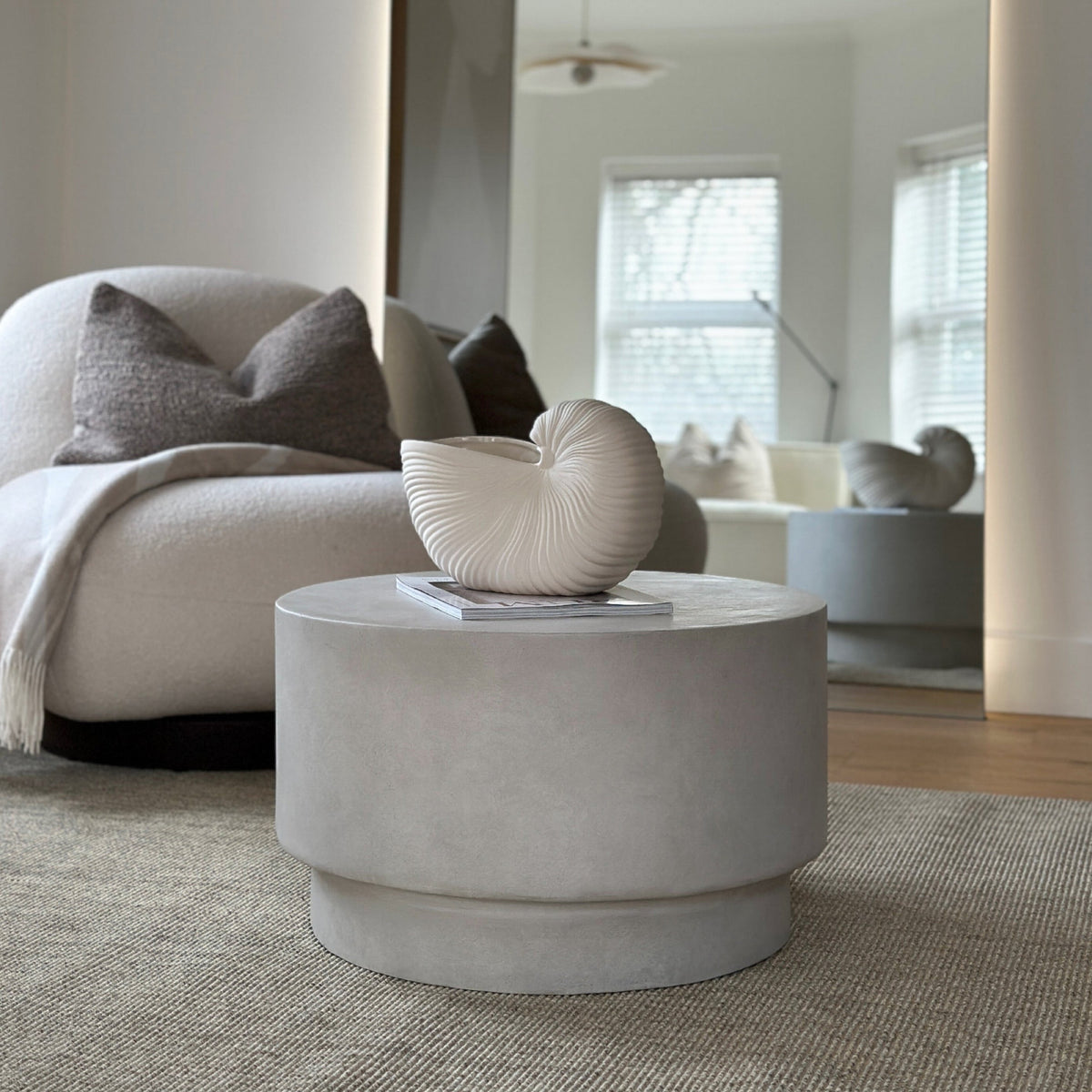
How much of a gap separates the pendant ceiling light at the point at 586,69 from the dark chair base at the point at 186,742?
2258 millimetres

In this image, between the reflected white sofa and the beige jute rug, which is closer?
the beige jute rug

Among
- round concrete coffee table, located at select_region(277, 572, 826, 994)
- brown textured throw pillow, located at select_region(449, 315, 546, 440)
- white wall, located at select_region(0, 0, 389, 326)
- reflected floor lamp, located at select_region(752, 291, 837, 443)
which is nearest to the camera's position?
round concrete coffee table, located at select_region(277, 572, 826, 994)

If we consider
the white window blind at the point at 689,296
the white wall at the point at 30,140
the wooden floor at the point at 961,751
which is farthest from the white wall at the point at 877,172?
the white wall at the point at 30,140

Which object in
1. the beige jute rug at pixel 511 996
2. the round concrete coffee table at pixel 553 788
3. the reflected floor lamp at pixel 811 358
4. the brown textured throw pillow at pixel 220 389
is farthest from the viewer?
the reflected floor lamp at pixel 811 358

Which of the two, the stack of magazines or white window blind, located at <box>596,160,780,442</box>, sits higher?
white window blind, located at <box>596,160,780,442</box>

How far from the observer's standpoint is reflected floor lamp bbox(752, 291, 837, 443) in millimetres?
3631

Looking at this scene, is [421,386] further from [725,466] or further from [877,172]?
[877,172]

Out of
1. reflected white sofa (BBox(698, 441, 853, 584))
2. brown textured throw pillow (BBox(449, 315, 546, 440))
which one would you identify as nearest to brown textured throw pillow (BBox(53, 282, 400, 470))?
brown textured throw pillow (BBox(449, 315, 546, 440))

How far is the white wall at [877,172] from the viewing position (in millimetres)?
3514

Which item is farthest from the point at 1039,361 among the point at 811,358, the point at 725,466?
the point at 725,466

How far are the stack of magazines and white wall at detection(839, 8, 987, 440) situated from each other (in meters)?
2.27

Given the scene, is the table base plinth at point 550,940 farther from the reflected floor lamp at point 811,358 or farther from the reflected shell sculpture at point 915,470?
the reflected floor lamp at point 811,358

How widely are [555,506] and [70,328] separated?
185 centimetres

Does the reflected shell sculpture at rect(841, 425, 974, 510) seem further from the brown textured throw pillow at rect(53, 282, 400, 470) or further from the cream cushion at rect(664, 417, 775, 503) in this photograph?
the brown textured throw pillow at rect(53, 282, 400, 470)
